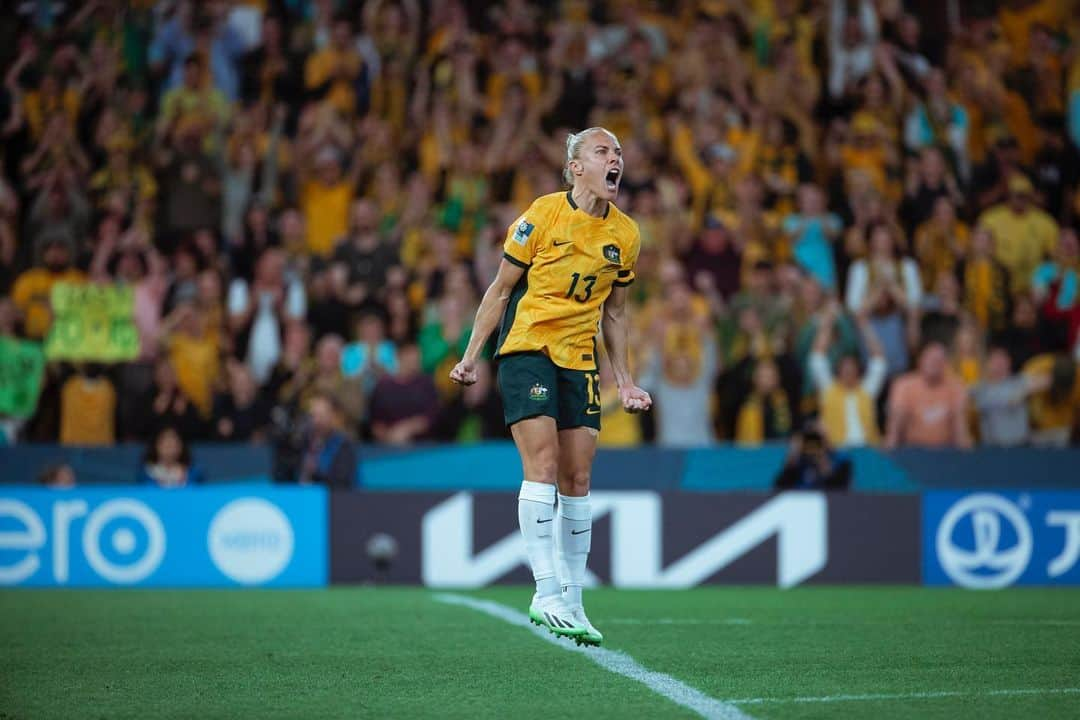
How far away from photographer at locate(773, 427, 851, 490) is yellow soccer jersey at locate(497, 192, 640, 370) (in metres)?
6.66

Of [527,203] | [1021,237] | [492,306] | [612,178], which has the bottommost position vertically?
[492,306]

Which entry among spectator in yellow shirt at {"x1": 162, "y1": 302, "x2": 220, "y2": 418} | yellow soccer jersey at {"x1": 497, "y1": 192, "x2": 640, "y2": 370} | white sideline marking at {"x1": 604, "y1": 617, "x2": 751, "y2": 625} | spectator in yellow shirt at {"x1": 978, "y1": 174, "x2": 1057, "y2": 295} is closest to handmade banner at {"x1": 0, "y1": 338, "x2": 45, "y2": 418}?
spectator in yellow shirt at {"x1": 162, "y1": 302, "x2": 220, "y2": 418}

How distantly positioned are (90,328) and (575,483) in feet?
28.1

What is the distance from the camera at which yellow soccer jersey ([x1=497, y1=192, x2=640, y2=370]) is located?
7301 mm

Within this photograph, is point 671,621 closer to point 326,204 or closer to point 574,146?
point 574,146

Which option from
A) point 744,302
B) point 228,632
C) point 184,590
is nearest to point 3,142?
point 184,590

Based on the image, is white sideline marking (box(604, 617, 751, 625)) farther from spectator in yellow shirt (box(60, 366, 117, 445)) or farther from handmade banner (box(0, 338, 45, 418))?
handmade banner (box(0, 338, 45, 418))

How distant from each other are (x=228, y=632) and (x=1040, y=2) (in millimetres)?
13687

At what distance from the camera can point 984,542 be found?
13195 mm

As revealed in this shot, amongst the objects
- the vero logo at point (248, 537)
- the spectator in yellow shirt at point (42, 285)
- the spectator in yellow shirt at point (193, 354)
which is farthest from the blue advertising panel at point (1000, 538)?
the spectator in yellow shirt at point (42, 285)

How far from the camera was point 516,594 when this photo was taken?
1192cm

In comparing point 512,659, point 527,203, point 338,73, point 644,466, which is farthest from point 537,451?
point 338,73

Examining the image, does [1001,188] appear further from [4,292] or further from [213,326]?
[4,292]

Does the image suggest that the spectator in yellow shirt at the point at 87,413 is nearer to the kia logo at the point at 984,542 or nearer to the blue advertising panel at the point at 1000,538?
the blue advertising panel at the point at 1000,538
